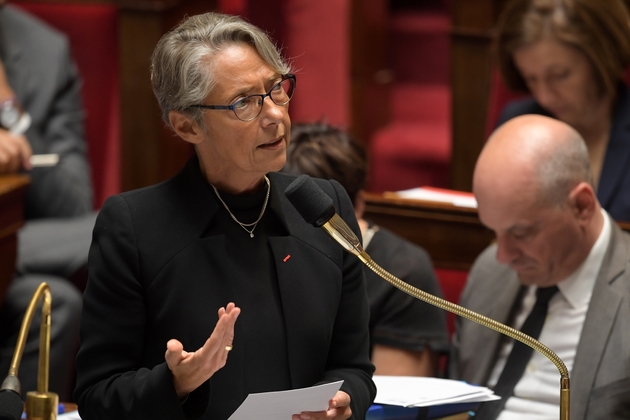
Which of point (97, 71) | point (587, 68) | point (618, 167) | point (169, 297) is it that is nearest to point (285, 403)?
point (169, 297)

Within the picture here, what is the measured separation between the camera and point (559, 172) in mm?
2025

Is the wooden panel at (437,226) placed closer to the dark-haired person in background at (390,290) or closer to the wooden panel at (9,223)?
the dark-haired person in background at (390,290)

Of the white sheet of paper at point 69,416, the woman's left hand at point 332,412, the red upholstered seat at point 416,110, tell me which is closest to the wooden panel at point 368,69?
the red upholstered seat at point 416,110

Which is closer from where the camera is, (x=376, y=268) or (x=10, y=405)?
(x=376, y=268)

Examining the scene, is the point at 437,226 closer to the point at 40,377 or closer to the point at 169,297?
the point at 40,377

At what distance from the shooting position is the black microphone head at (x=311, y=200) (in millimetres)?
1283

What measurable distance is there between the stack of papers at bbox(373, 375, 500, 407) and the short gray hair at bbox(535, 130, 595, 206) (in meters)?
0.48

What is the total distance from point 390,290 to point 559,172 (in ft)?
1.43

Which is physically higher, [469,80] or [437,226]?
[469,80]

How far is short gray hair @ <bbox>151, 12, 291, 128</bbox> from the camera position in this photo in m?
1.29

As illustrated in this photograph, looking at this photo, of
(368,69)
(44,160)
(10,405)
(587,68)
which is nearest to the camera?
(10,405)

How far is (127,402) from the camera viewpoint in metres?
1.30

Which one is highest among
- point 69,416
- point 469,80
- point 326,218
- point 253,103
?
point 253,103

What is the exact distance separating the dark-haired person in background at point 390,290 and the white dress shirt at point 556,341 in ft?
0.57
